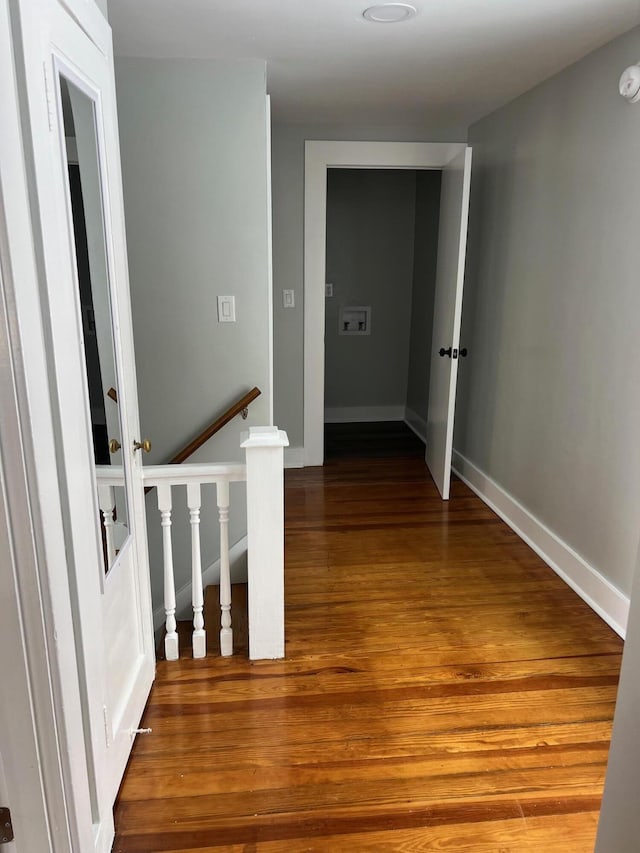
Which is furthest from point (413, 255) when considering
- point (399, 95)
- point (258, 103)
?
point (258, 103)

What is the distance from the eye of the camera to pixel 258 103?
107 inches

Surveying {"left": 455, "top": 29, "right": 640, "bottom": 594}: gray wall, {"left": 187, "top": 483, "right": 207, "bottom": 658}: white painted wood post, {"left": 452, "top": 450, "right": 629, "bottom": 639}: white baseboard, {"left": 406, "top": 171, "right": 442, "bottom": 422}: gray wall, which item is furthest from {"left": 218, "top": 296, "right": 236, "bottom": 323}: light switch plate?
{"left": 406, "top": 171, "right": 442, "bottom": 422}: gray wall

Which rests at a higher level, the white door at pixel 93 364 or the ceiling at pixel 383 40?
the ceiling at pixel 383 40

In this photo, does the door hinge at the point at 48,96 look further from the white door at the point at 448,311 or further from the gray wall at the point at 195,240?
the white door at the point at 448,311

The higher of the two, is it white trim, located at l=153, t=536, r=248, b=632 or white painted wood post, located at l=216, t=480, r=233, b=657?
white painted wood post, located at l=216, t=480, r=233, b=657

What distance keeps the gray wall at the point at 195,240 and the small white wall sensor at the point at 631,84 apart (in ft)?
4.74

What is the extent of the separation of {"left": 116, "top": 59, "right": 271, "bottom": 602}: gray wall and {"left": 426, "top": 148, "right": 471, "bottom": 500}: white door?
1.24 meters

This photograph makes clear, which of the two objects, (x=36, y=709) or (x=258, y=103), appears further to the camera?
(x=258, y=103)

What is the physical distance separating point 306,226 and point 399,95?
107cm

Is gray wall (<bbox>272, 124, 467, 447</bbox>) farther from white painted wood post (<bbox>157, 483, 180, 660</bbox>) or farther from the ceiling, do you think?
white painted wood post (<bbox>157, 483, 180, 660</bbox>)

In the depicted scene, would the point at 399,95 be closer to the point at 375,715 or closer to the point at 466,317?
the point at 466,317

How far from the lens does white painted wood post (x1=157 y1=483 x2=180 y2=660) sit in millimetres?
2125

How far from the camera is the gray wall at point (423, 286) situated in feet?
16.1

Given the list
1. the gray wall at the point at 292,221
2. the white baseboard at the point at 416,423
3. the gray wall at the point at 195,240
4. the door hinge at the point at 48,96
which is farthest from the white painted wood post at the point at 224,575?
the white baseboard at the point at 416,423
